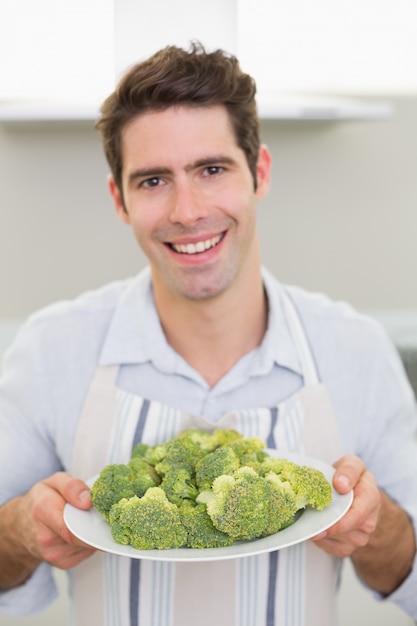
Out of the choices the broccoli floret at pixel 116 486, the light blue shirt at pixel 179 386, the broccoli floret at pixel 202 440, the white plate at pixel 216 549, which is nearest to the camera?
the white plate at pixel 216 549

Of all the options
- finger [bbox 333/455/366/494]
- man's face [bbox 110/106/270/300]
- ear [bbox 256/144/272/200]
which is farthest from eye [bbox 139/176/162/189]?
finger [bbox 333/455/366/494]

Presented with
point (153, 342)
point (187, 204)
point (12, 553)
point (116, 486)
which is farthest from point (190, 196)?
point (12, 553)

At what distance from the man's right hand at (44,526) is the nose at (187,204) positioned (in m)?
0.43

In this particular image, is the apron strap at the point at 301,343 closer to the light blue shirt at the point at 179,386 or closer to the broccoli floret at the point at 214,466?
the light blue shirt at the point at 179,386

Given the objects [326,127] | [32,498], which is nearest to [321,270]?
[326,127]

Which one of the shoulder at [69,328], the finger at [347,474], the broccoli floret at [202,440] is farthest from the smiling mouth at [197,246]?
the finger at [347,474]

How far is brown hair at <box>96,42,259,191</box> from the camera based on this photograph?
3.99 feet

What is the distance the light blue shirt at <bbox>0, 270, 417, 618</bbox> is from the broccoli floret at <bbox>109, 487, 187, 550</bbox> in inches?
15.7

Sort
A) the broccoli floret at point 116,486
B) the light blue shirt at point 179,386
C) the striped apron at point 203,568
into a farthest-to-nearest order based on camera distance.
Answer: the light blue shirt at point 179,386 → the striped apron at point 203,568 → the broccoli floret at point 116,486

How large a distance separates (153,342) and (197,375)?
3.7 inches

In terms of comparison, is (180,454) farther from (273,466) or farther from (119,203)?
(119,203)

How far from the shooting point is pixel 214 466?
94cm

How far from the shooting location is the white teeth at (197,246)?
1253 millimetres

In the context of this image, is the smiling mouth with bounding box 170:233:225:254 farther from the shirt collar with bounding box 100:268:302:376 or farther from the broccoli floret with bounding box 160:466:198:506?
the broccoli floret with bounding box 160:466:198:506
